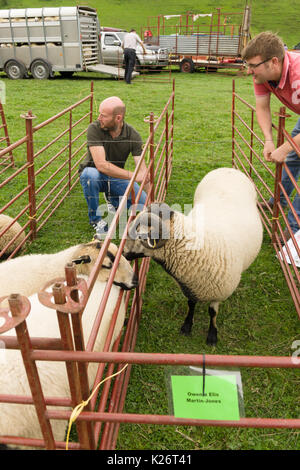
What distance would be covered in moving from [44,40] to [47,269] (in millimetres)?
13056

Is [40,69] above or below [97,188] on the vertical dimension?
above

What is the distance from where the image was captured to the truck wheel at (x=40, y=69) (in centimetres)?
1339

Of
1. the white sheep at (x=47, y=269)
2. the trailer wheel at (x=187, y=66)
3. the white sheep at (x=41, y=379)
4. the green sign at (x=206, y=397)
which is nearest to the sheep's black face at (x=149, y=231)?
the white sheep at (x=47, y=269)

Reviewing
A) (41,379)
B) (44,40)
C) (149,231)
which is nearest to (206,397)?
(41,379)

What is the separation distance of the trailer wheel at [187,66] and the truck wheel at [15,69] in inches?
285

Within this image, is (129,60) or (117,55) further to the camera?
(117,55)

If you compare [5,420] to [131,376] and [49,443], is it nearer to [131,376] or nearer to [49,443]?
[49,443]

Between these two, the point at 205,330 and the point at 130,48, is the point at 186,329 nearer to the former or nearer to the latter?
the point at 205,330

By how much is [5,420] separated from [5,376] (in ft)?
0.55

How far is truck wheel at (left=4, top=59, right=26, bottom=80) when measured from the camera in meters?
13.5

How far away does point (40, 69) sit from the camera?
13516 millimetres

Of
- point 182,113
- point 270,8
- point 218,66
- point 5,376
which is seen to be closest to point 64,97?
point 182,113

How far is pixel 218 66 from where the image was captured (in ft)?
54.5

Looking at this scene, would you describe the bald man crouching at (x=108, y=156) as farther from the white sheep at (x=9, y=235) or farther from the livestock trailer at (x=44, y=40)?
the livestock trailer at (x=44, y=40)
